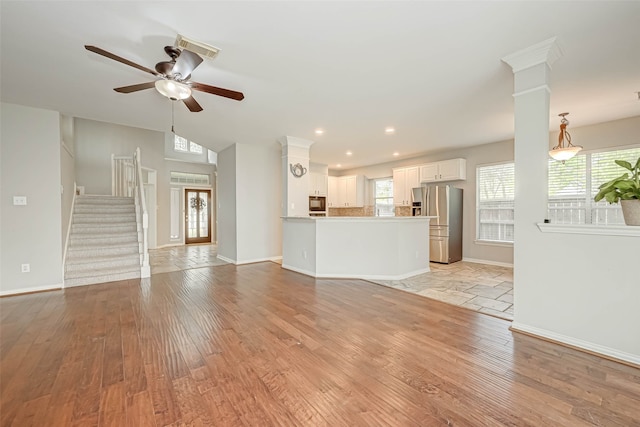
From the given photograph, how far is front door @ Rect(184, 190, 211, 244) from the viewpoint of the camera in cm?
942

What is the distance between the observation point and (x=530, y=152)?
2453mm

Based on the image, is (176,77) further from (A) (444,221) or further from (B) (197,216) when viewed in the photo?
(B) (197,216)

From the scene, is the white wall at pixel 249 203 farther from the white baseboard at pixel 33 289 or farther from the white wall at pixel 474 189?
the white wall at pixel 474 189

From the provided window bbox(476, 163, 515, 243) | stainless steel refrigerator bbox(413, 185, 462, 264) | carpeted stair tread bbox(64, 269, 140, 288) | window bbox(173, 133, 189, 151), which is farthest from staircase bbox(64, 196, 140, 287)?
window bbox(476, 163, 515, 243)

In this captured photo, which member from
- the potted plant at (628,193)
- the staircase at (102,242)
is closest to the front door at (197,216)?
the staircase at (102,242)

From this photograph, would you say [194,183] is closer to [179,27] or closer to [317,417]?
[179,27]

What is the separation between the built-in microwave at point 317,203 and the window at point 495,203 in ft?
12.6

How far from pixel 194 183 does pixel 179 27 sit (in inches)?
325

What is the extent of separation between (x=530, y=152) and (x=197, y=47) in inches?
125

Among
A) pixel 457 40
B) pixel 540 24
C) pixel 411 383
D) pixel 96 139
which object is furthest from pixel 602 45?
pixel 96 139

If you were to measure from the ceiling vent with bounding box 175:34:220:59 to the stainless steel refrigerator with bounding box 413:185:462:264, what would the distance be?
5.02 m

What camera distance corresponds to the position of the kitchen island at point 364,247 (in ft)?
14.4

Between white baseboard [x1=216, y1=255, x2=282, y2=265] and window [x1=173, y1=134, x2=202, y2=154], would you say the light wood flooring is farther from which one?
window [x1=173, y1=134, x2=202, y2=154]

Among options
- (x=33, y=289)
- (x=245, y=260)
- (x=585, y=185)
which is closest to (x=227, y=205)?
(x=245, y=260)
